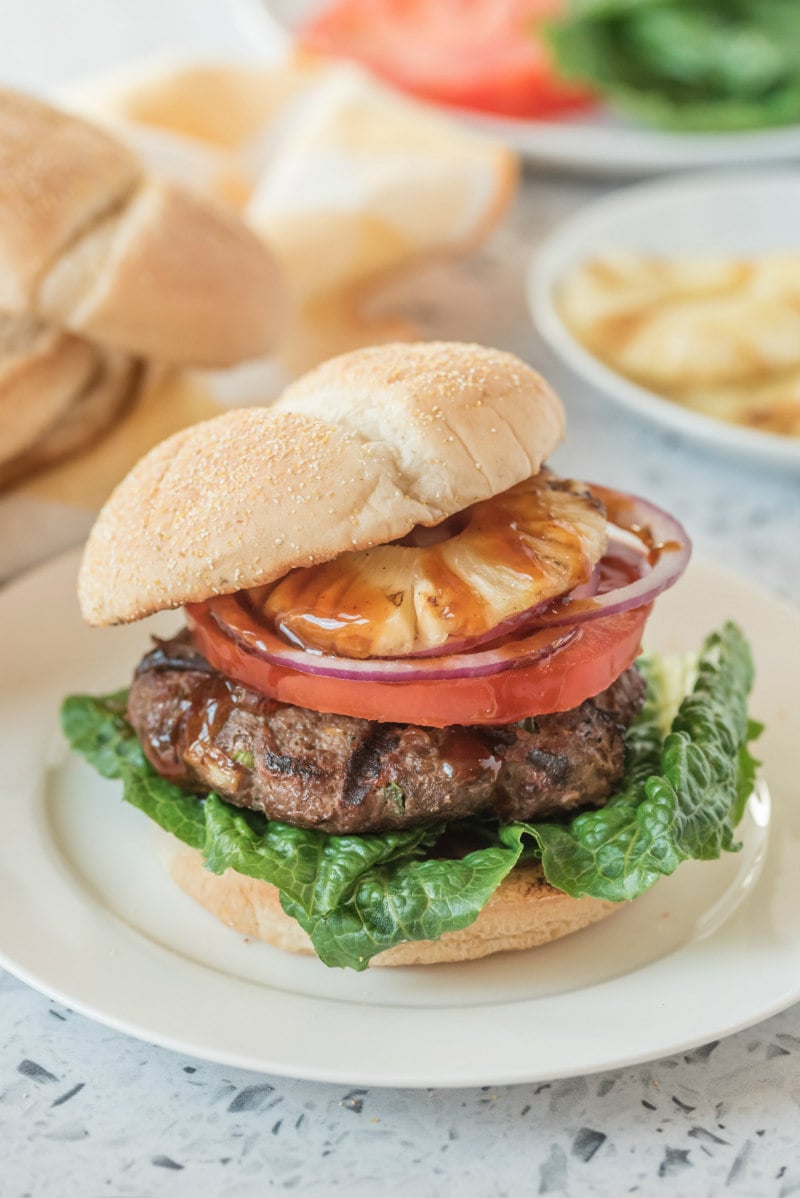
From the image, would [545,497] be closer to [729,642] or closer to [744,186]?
[729,642]

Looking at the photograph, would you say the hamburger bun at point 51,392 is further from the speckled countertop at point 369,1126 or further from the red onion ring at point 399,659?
the speckled countertop at point 369,1126

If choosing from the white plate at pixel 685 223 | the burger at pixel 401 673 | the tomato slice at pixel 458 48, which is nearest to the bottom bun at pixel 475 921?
the burger at pixel 401 673

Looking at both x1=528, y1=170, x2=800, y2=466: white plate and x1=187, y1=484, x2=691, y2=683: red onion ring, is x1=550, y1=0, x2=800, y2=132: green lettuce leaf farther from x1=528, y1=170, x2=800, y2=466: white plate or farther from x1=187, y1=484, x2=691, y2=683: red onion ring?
x1=187, y1=484, x2=691, y2=683: red onion ring

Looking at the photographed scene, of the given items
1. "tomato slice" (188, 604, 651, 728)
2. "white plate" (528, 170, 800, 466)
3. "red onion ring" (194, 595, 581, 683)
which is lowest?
"white plate" (528, 170, 800, 466)

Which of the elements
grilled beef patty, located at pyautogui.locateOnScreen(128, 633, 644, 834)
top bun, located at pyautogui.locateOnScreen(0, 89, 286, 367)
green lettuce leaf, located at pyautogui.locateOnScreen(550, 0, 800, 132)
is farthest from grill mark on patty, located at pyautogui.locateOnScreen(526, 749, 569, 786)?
green lettuce leaf, located at pyautogui.locateOnScreen(550, 0, 800, 132)

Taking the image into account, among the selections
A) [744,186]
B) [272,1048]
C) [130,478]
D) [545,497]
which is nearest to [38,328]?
[130,478]

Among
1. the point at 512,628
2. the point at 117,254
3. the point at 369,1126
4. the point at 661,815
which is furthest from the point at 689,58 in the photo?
the point at 369,1126
